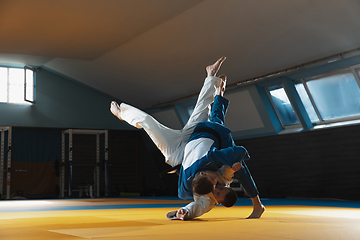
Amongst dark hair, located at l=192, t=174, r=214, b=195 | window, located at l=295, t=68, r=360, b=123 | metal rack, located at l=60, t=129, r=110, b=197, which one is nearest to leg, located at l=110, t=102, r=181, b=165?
dark hair, located at l=192, t=174, r=214, b=195

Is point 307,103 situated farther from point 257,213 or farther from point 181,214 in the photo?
point 181,214

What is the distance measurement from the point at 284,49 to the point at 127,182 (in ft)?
23.9

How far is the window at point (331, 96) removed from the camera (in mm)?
7229

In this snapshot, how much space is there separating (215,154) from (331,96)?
5.78 meters

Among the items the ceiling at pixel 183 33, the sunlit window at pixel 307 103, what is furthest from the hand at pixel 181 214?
the sunlit window at pixel 307 103

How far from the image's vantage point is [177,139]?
347 centimetres

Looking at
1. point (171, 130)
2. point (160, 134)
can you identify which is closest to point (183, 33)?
point (171, 130)

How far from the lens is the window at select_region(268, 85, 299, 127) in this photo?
8.27m

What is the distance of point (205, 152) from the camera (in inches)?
112

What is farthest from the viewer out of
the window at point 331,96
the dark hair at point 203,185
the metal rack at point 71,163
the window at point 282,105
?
the metal rack at point 71,163

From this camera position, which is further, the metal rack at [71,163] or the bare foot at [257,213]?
the metal rack at [71,163]

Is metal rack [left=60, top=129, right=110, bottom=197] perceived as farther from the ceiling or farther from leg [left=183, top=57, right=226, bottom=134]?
leg [left=183, top=57, right=226, bottom=134]

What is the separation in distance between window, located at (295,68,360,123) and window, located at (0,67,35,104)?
7.48 metres

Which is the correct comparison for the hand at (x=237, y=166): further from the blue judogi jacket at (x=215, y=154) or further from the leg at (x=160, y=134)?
the leg at (x=160, y=134)
